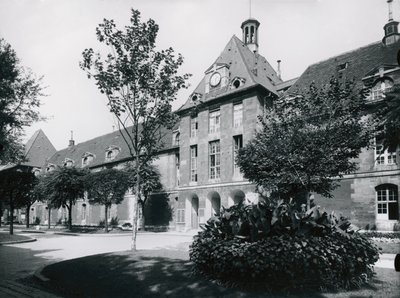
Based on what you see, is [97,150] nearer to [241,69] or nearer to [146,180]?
[146,180]

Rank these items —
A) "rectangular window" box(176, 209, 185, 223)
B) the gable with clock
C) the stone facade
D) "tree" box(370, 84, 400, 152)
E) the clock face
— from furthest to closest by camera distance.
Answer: the clock face, "rectangular window" box(176, 209, 185, 223), the gable with clock, the stone facade, "tree" box(370, 84, 400, 152)

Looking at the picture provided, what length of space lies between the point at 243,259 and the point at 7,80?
18.9m

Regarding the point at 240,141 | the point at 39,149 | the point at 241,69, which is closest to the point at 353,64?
the point at 241,69

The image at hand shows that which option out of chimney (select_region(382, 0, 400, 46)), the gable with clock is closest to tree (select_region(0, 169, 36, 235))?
the gable with clock

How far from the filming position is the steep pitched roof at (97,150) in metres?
46.5

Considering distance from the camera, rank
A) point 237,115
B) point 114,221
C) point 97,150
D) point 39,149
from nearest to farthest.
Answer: point 237,115
point 114,221
point 97,150
point 39,149

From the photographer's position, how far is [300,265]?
6230mm

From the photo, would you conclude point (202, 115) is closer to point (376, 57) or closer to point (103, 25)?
point (376, 57)

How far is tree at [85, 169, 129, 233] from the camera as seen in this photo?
1332 inches

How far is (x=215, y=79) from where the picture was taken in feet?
111

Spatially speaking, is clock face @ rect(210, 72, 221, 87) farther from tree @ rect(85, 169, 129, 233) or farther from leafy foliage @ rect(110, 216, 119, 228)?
leafy foliage @ rect(110, 216, 119, 228)

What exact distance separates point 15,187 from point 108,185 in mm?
8555

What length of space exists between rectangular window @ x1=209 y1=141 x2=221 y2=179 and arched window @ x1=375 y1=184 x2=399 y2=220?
13.9 m

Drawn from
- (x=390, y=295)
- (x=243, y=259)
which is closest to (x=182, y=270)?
(x=243, y=259)
